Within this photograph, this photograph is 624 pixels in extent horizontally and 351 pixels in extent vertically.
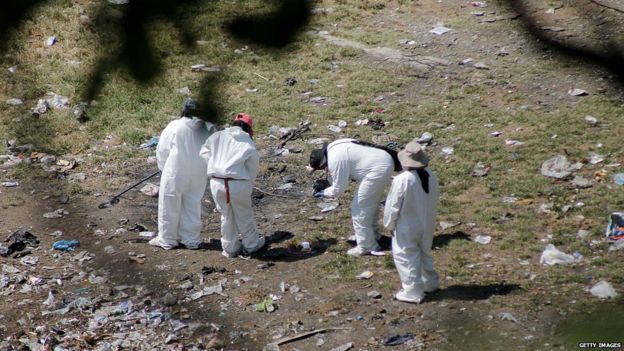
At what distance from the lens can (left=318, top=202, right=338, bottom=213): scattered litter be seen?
1018 cm

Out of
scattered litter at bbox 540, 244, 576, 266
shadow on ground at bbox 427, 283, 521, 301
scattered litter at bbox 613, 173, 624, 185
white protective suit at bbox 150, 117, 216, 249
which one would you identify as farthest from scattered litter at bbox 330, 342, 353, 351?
scattered litter at bbox 613, 173, 624, 185

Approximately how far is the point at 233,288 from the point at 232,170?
1021 mm

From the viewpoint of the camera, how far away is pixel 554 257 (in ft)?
28.0

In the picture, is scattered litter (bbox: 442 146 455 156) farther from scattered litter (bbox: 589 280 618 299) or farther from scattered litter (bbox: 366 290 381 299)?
scattered litter (bbox: 589 280 618 299)

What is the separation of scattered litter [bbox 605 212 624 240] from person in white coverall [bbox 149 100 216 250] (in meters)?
3.61

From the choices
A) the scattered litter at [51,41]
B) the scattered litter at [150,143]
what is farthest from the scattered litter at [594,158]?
the scattered litter at [51,41]

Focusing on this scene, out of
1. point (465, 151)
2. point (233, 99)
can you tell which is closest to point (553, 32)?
point (465, 151)

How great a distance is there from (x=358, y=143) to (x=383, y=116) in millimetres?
3424

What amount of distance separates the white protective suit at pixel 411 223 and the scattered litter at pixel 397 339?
0.52 m

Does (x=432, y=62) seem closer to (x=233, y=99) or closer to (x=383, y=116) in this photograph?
(x=383, y=116)

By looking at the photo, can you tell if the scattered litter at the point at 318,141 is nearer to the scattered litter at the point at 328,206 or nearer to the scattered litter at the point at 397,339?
the scattered litter at the point at 328,206

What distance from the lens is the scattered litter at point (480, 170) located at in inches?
413

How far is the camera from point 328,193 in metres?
8.76

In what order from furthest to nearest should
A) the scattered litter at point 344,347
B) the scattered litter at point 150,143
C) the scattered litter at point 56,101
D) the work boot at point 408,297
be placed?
1. the scattered litter at point 56,101
2. the scattered litter at point 150,143
3. the work boot at point 408,297
4. the scattered litter at point 344,347
